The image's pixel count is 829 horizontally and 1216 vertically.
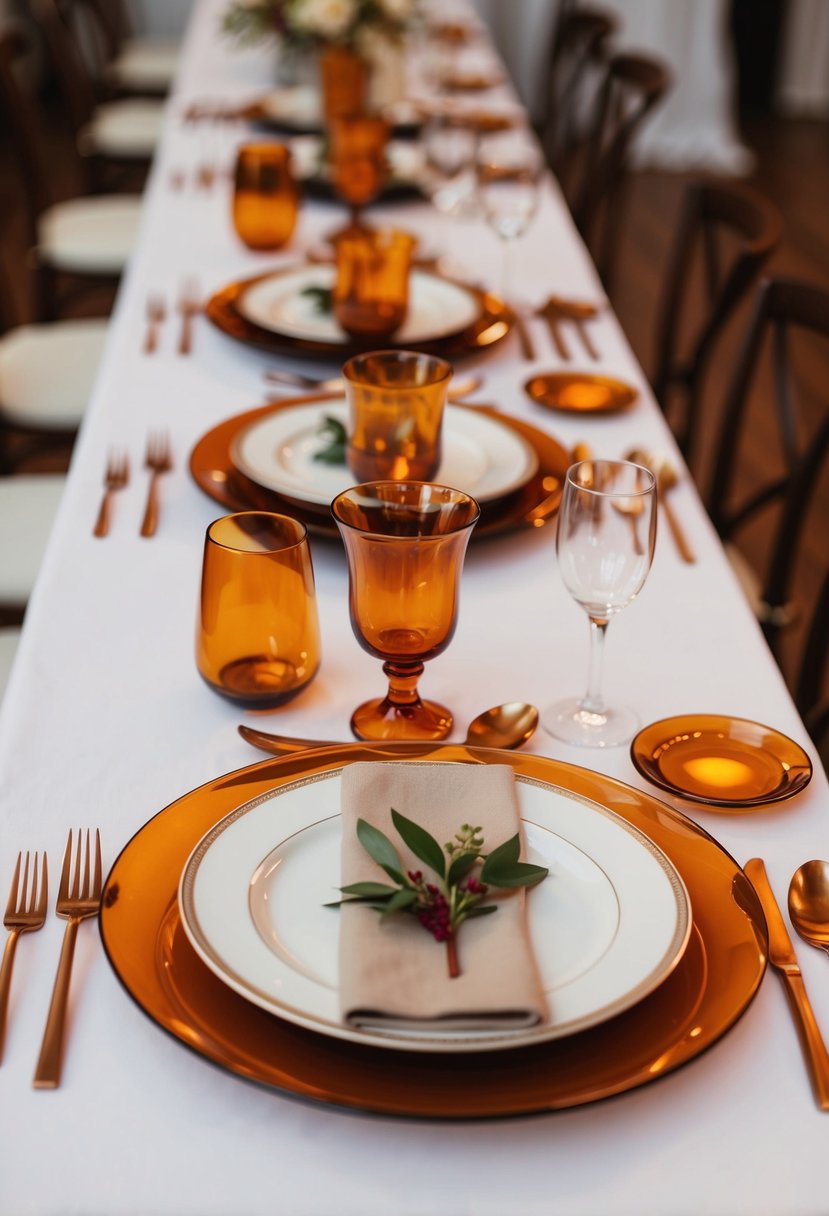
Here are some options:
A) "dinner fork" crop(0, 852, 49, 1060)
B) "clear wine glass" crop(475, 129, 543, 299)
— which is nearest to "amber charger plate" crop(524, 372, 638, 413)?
"clear wine glass" crop(475, 129, 543, 299)

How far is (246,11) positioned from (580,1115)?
8.38 ft

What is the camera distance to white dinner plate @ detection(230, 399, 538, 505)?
1191 mm

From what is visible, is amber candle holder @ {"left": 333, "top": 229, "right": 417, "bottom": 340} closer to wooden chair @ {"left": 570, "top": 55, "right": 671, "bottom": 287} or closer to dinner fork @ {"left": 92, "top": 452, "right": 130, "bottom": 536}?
dinner fork @ {"left": 92, "top": 452, "right": 130, "bottom": 536}

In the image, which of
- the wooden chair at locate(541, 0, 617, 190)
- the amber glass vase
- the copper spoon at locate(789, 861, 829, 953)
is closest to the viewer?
the copper spoon at locate(789, 861, 829, 953)

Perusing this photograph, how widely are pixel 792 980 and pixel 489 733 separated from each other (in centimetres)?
28

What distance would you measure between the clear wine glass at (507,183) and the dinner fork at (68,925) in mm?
1249

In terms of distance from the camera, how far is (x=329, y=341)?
156 centimetres

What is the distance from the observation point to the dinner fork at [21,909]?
720mm

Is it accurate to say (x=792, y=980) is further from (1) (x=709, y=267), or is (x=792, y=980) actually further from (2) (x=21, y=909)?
(1) (x=709, y=267)

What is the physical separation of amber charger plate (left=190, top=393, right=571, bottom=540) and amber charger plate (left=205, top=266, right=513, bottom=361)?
0.22 meters

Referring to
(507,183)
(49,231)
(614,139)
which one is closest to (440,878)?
(507,183)

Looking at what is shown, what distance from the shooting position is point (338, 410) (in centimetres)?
134

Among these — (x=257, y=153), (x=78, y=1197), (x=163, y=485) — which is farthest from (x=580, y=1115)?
(x=257, y=153)

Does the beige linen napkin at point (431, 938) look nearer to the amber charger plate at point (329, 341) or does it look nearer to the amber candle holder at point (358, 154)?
the amber charger plate at point (329, 341)
